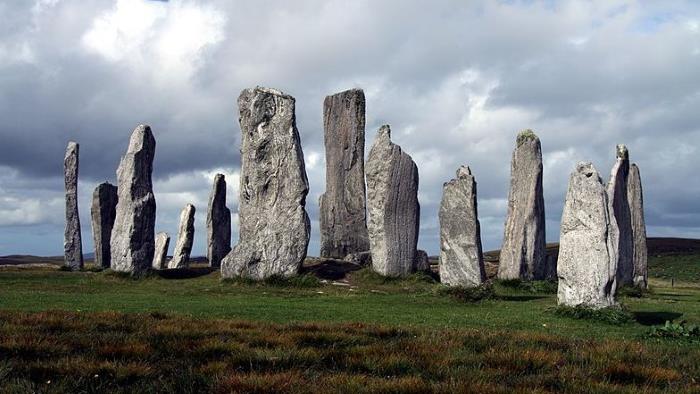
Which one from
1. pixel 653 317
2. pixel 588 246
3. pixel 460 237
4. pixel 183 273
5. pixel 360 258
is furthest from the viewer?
pixel 360 258

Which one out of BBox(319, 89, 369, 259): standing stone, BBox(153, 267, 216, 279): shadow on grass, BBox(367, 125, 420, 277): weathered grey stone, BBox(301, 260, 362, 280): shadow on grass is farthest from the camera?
→ BBox(319, 89, 369, 259): standing stone

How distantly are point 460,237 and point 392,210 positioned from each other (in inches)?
152

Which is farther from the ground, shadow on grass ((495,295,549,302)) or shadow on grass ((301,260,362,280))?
shadow on grass ((301,260,362,280))

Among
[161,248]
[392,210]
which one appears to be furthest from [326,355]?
[161,248]

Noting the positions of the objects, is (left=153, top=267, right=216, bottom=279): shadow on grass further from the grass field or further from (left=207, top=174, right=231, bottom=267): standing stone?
the grass field

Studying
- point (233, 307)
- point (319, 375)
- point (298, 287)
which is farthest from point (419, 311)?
point (319, 375)

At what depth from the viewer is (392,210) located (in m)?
27.1

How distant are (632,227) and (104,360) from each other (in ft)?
91.1

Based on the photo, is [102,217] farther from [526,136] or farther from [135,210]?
[526,136]

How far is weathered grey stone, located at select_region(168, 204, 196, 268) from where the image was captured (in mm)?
39438

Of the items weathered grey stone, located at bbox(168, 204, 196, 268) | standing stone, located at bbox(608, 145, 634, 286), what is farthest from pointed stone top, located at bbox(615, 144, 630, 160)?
weathered grey stone, located at bbox(168, 204, 196, 268)

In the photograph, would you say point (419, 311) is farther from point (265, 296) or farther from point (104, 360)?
point (104, 360)

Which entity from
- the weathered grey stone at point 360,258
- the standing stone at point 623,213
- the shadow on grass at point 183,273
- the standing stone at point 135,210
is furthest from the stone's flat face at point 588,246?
the standing stone at point 135,210

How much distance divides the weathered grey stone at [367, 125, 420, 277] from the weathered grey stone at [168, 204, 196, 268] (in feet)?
50.3
